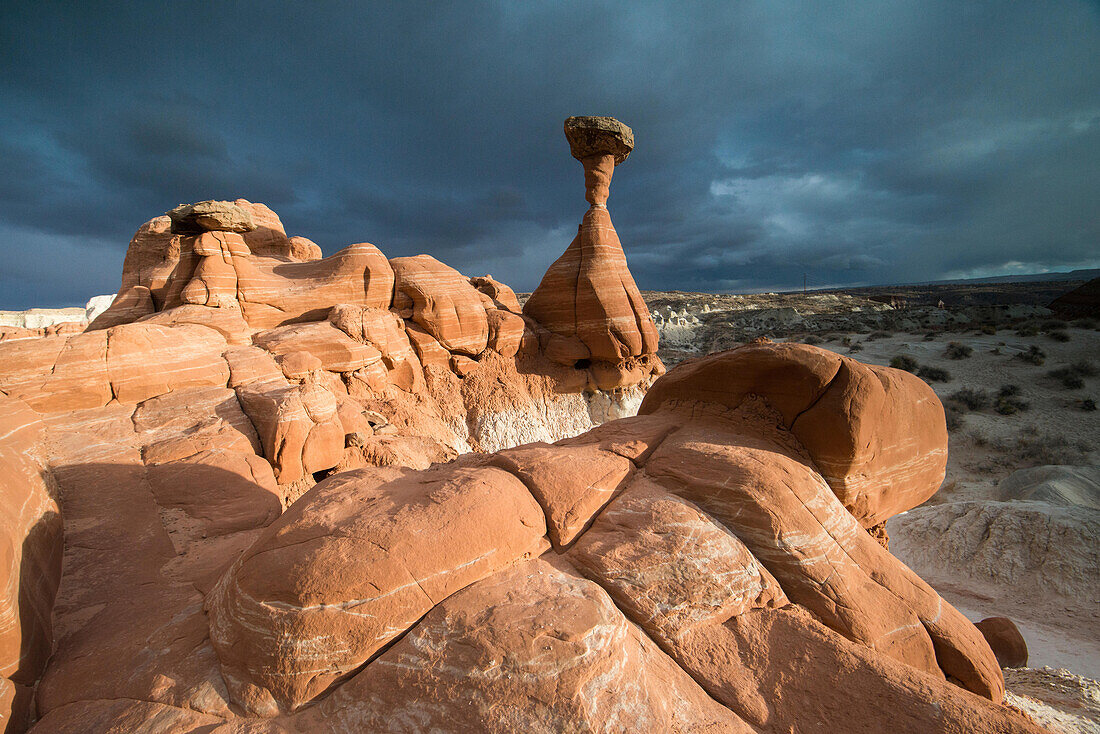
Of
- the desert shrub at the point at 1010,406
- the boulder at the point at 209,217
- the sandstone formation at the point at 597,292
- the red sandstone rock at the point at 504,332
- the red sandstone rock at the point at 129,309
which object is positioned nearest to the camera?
the boulder at the point at 209,217

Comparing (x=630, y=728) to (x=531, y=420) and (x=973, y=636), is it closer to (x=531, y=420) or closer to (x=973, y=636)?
(x=973, y=636)

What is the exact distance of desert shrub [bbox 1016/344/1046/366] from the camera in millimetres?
17500

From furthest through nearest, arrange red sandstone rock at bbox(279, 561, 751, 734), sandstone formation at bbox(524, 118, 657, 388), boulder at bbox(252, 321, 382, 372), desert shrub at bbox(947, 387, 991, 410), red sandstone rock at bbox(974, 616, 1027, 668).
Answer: desert shrub at bbox(947, 387, 991, 410)
sandstone formation at bbox(524, 118, 657, 388)
boulder at bbox(252, 321, 382, 372)
red sandstone rock at bbox(974, 616, 1027, 668)
red sandstone rock at bbox(279, 561, 751, 734)

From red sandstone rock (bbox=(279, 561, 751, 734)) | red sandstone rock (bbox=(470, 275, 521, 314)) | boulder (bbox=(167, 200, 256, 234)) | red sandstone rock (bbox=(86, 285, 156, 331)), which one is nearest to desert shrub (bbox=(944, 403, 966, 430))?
red sandstone rock (bbox=(470, 275, 521, 314))

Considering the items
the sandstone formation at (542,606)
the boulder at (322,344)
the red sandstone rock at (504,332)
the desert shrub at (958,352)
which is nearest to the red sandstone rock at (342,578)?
the sandstone formation at (542,606)

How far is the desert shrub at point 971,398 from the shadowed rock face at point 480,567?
1543cm

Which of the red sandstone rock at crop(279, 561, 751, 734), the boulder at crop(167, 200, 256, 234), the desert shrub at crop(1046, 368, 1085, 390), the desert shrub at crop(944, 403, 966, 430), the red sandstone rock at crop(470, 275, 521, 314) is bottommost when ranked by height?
the desert shrub at crop(944, 403, 966, 430)

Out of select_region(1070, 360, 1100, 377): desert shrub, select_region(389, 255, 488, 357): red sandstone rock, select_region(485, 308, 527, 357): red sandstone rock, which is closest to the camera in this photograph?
select_region(389, 255, 488, 357): red sandstone rock

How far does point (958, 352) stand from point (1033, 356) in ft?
7.60

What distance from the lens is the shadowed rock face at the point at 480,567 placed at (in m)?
2.26

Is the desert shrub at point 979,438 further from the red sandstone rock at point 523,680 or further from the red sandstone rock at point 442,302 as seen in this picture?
the red sandstone rock at point 523,680

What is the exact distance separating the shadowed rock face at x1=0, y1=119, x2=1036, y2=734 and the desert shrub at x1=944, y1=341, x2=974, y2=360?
20.8 meters

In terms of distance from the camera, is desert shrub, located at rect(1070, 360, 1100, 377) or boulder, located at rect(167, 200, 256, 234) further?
desert shrub, located at rect(1070, 360, 1100, 377)

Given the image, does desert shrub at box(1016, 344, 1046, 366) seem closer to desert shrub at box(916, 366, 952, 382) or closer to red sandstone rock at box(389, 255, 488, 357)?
desert shrub at box(916, 366, 952, 382)
